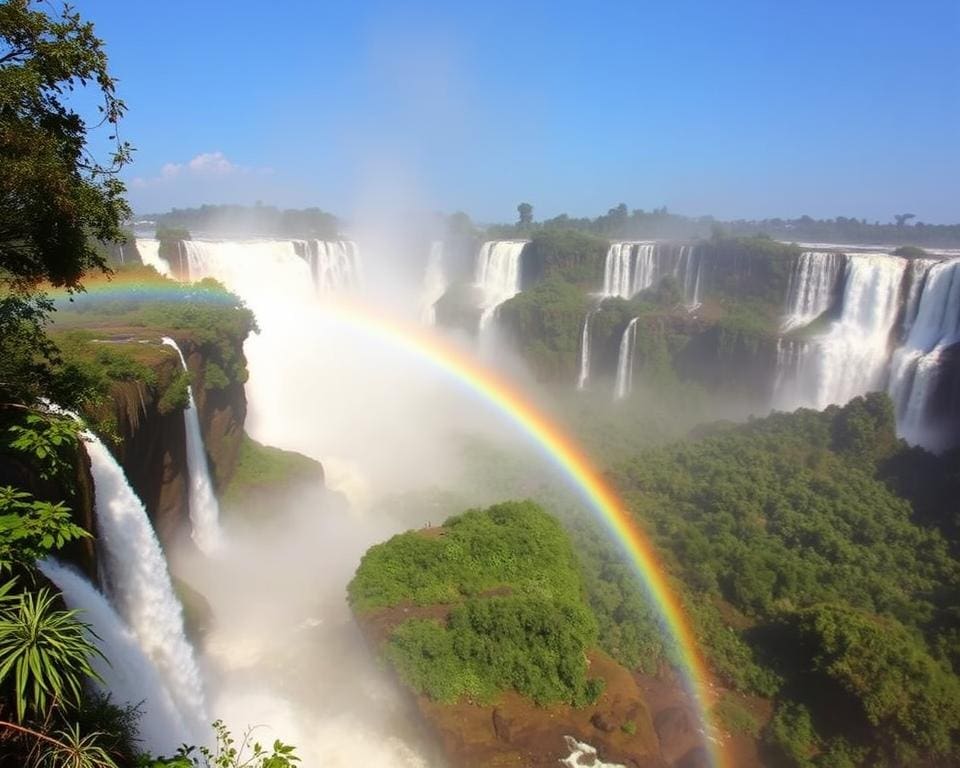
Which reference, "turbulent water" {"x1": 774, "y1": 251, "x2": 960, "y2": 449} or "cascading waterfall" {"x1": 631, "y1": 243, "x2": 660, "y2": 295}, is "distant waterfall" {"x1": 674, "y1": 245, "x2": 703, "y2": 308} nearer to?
"cascading waterfall" {"x1": 631, "y1": 243, "x2": 660, "y2": 295}

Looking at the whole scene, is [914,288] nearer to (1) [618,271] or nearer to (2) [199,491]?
(1) [618,271]

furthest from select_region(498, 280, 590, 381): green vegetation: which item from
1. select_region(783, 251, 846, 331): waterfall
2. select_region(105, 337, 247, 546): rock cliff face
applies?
select_region(105, 337, 247, 546): rock cliff face

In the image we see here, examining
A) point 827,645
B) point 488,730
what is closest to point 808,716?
point 827,645

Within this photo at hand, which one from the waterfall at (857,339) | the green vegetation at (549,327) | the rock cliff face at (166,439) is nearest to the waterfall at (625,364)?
the green vegetation at (549,327)

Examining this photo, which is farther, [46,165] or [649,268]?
[649,268]

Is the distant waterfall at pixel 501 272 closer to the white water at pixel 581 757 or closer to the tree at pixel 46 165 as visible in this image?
the white water at pixel 581 757

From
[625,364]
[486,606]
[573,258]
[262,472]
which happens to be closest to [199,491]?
[262,472]
